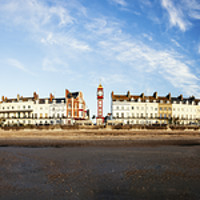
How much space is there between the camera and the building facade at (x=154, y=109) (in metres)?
74.0

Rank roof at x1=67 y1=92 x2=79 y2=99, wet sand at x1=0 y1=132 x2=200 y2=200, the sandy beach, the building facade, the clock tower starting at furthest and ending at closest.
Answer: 1. the building facade
2. roof at x1=67 y1=92 x2=79 y2=99
3. the clock tower
4. the sandy beach
5. wet sand at x1=0 y1=132 x2=200 y2=200

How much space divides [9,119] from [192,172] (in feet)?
243

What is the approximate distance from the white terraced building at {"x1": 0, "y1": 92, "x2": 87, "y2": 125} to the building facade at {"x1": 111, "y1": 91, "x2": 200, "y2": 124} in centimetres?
1656

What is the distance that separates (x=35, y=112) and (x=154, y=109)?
3975 cm

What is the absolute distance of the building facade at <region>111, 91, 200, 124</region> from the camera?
243 ft

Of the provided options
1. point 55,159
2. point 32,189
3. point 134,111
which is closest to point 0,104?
point 134,111

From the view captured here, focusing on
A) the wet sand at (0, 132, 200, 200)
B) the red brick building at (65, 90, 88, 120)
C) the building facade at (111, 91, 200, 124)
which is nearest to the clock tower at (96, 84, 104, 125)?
the building facade at (111, 91, 200, 124)

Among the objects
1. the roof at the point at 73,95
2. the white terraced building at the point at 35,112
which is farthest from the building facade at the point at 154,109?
the white terraced building at the point at 35,112

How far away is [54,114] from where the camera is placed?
73938mm

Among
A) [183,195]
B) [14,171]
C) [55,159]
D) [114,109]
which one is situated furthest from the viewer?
[114,109]

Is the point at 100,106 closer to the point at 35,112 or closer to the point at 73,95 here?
the point at 73,95

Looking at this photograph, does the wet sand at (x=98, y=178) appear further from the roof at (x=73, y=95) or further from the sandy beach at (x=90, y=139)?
the roof at (x=73, y=95)

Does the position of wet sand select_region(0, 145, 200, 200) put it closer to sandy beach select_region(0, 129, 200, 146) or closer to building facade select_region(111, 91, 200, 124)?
sandy beach select_region(0, 129, 200, 146)

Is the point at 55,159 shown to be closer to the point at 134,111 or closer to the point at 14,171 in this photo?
the point at 14,171
